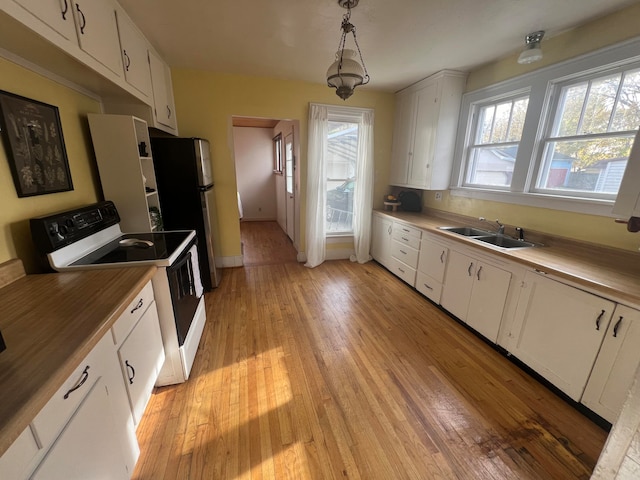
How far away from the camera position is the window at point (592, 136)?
185 centimetres

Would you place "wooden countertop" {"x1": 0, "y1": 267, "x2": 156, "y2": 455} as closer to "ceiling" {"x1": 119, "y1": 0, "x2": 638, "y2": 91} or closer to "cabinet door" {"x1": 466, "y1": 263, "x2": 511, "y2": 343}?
"ceiling" {"x1": 119, "y1": 0, "x2": 638, "y2": 91}

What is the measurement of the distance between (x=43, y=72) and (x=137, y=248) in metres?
1.16

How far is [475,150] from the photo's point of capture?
9.86 ft

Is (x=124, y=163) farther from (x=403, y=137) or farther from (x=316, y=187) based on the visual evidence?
(x=403, y=137)

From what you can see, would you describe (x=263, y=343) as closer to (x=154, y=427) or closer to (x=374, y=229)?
(x=154, y=427)

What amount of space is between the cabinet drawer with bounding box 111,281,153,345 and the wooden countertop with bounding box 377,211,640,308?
244 centimetres

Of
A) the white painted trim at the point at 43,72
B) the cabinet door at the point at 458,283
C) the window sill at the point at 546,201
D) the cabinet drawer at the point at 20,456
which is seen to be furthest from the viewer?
the cabinet door at the point at 458,283

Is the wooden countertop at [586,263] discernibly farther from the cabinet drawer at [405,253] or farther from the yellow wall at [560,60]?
the cabinet drawer at [405,253]

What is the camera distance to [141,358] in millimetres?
1358

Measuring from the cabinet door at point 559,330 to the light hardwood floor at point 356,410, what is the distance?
0.17 m

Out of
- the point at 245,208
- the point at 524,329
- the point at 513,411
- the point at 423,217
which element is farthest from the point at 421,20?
the point at 245,208

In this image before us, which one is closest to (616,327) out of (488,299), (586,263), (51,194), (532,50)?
(586,263)

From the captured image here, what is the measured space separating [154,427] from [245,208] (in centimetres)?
578

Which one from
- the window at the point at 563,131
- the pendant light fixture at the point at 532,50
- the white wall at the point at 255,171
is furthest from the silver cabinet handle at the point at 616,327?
the white wall at the point at 255,171
